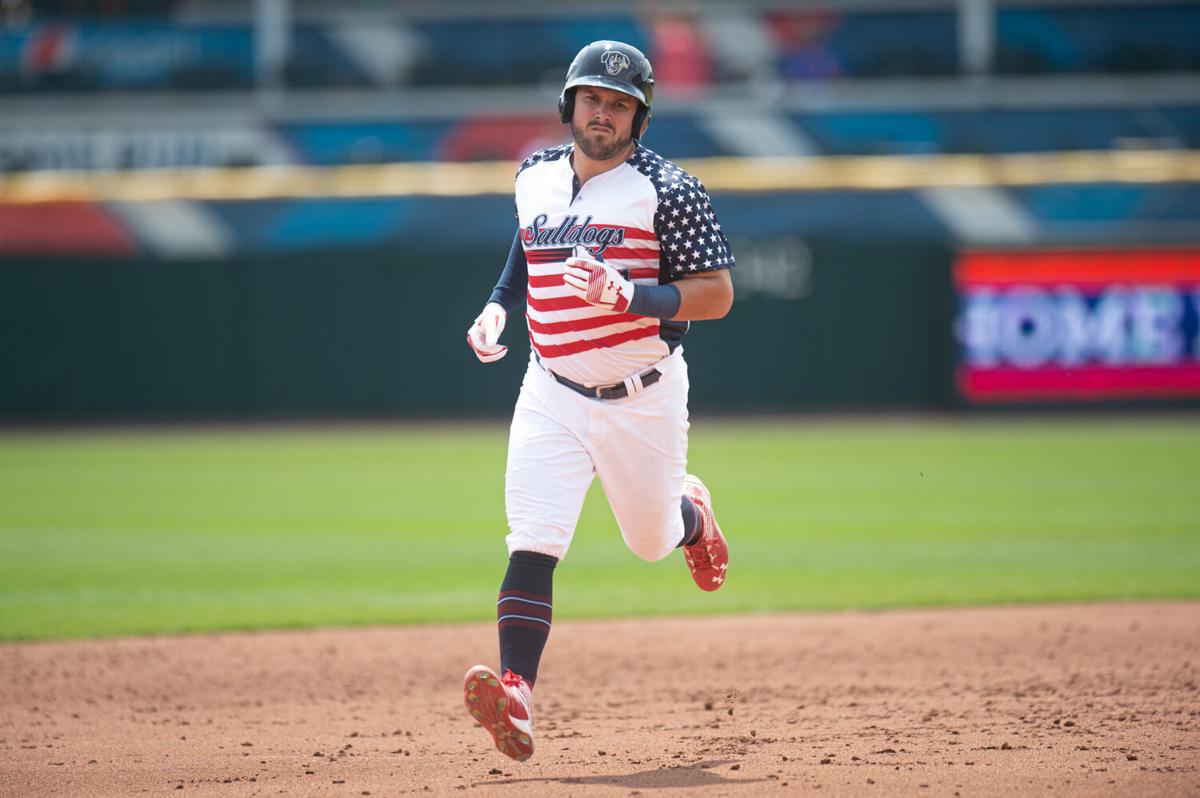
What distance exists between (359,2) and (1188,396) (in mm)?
14518

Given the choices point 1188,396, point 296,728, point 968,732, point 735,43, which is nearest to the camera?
point 968,732

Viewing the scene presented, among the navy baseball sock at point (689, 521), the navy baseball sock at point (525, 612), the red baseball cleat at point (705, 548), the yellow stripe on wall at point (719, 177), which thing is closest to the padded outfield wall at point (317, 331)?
the yellow stripe on wall at point (719, 177)

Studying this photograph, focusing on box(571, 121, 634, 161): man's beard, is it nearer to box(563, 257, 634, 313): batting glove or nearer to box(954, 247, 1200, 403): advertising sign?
box(563, 257, 634, 313): batting glove

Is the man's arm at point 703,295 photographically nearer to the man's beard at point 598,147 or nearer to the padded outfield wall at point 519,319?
the man's beard at point 598,147

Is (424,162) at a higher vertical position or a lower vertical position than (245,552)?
higher

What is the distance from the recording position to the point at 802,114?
21469 millimetres

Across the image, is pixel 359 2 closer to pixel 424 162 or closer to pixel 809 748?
pixel 424 162

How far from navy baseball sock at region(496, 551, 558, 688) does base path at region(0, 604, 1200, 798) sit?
0.34 metres

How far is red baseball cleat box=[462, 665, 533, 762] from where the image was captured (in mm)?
4168

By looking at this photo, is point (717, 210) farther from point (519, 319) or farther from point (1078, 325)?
point (1078, 325)

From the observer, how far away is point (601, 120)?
4605mm

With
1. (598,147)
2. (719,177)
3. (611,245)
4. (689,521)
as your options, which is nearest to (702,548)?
(689,521)

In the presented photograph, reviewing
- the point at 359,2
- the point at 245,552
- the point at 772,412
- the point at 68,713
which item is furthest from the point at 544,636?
the point at 359,2

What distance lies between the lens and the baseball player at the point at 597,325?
15.0 ft
